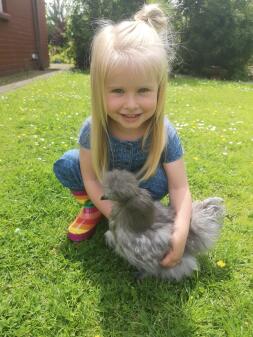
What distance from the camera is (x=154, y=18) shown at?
2543 mm

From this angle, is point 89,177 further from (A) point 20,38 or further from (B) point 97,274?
(A) point 20,38

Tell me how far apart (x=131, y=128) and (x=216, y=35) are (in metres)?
15.7

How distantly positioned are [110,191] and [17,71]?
12823mm

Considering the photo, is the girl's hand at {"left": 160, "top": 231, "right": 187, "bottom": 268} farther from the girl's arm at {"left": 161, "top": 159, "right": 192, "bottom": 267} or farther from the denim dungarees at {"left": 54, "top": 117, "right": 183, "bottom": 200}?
the denim dungarees at {"left": 54, "top": 117, "right": 183, "bottom": 200}

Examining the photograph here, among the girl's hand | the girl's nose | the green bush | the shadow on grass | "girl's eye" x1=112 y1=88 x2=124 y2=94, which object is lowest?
the green bush

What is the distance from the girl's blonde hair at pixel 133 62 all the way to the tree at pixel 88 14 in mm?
15045

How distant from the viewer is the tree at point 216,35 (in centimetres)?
1653

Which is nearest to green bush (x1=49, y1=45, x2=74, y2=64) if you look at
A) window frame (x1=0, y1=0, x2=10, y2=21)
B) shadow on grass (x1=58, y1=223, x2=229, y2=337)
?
window frame (x1=0, y1=0, x2=10, y2=21)

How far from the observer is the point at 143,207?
216 centimetres

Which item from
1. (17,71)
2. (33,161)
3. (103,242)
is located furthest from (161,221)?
(17,71)

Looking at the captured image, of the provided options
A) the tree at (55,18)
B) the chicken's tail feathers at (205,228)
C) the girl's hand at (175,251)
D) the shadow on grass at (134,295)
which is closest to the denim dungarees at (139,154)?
the chicken's tail feathers at (205,228)

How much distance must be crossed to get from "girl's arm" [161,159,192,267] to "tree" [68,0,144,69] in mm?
15142

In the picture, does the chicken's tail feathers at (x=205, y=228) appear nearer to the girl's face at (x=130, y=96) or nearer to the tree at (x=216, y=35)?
the girl's face at (x=130, y=96)

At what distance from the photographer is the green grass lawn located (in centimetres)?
219
